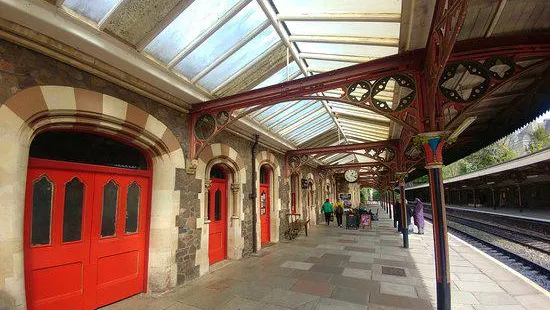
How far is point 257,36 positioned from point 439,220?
375 cm

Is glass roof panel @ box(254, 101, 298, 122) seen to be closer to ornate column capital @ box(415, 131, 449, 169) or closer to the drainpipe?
the drainpipe

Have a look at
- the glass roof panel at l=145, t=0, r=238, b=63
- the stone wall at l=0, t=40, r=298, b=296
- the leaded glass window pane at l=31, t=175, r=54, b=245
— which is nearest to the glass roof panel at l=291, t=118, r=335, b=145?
the stone wall at l=0, t=40, r=298, b=296

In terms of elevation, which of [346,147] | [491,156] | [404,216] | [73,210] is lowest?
[404,216]

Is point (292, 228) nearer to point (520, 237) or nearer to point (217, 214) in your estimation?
point (217, 214)

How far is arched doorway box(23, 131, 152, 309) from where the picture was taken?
316 cm

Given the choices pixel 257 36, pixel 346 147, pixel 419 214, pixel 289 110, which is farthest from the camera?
pixel 419 214

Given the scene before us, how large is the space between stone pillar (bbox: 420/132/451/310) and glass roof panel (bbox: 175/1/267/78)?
287 cm

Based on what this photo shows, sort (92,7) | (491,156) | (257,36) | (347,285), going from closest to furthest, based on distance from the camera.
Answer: (92,7) < (257,36) < (347,285) < (491,156)

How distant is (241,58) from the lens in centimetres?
471

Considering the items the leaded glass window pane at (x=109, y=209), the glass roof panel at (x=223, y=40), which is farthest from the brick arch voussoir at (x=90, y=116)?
the glass roof panel at (x=223, y=40)

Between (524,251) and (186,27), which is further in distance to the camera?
(524,251)

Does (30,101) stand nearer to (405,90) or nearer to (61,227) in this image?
(61,227)

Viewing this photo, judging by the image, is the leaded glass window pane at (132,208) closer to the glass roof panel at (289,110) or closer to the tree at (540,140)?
the glass roof panel at (289,110)

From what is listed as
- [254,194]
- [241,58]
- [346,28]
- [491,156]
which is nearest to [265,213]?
[254,194]
